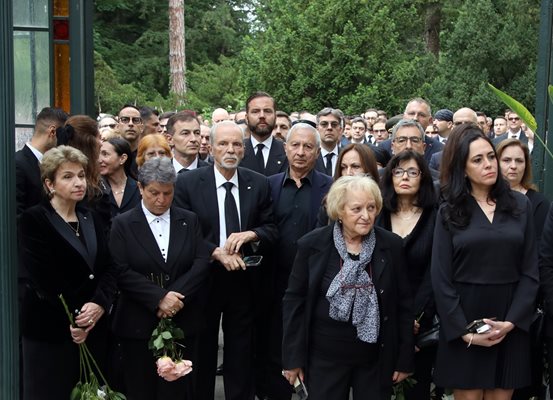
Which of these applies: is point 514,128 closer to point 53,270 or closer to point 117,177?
point 117,177

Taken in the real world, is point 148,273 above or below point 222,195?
below

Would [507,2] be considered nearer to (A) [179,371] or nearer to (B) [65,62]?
(B) [65,62]

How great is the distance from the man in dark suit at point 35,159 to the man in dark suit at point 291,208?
1889 mm

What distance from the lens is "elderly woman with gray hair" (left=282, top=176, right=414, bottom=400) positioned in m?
6.46

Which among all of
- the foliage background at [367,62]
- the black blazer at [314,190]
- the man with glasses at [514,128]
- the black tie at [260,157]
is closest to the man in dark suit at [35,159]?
the black blazer at [314,190]

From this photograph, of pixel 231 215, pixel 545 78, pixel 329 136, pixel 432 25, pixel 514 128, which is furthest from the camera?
pixel 432 25

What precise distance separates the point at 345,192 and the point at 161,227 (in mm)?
1573

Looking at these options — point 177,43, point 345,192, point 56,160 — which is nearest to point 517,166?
point 345,192

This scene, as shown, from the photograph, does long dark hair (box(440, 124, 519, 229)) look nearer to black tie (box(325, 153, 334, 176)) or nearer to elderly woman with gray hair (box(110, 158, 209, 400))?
elderly woman with gray hair (box(110, 158, 209, 400))

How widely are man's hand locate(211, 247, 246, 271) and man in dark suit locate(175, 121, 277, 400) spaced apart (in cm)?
22

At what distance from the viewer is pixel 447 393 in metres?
7.02

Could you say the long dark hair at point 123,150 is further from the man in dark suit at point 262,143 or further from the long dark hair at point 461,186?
the long dark hair at point 461,186

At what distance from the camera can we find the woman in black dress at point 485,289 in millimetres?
6633

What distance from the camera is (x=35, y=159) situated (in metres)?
7.92
